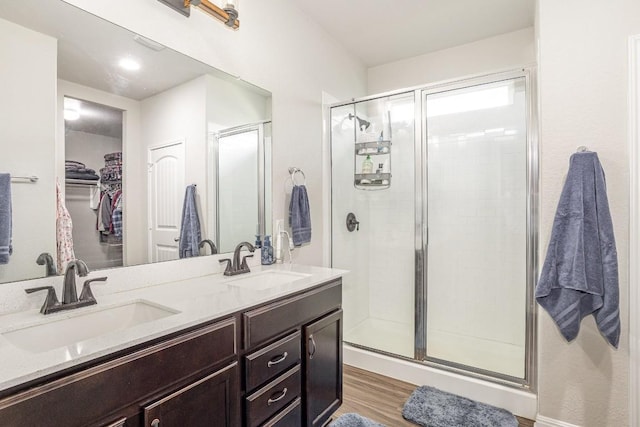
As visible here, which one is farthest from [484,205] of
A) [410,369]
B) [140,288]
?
[140,288]

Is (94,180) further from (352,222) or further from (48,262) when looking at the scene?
(352,222)

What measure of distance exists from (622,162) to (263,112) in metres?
2.02

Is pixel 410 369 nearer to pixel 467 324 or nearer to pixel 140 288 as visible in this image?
pixel 467 324

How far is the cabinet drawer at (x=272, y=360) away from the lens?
1.29 m

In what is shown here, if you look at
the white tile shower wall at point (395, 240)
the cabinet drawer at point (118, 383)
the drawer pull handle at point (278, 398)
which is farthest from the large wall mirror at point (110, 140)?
the white tile shower wall at point (395, 240)

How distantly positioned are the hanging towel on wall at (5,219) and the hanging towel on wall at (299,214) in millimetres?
1501

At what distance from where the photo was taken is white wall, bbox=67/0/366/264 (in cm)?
156

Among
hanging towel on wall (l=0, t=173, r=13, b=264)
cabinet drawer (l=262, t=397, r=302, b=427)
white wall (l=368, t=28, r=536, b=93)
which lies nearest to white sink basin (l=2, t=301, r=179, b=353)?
hanging towel on wall (l=0, t=173, r=13, b=264)

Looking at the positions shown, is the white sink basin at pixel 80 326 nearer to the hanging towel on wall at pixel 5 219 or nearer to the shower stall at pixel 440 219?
the hanging towel on wall at pixel 5 219

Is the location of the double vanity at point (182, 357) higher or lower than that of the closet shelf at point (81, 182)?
lower

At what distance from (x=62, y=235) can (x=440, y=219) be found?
253 centimetres

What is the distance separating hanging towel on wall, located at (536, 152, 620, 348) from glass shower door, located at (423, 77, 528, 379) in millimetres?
818

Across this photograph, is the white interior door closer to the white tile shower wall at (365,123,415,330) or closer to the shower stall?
the shower stall

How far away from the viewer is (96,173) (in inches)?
54.7
